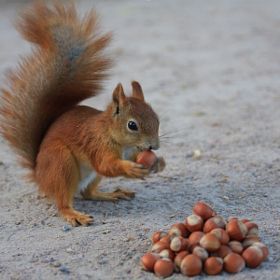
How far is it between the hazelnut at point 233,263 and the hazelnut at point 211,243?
50 millimetres

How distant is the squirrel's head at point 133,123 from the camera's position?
2.82 meters

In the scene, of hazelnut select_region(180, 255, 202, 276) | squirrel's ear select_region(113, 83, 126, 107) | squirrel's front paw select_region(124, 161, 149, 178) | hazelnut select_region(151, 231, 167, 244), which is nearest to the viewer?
hazelnut select_region(180, 255, 202, 276)

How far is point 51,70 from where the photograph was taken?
10.3ft

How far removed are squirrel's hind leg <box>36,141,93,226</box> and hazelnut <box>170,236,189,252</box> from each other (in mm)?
629

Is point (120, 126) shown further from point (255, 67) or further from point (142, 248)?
point (255, 67)

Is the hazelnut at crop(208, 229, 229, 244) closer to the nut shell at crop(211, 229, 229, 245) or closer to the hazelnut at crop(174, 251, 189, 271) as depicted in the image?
the nut shell at crop(211, 229, 229, 245)

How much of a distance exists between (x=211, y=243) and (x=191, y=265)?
0.34ft

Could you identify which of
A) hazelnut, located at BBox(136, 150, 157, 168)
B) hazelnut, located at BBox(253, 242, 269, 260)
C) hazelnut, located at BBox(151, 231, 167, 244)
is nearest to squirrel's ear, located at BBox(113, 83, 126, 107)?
hazelnut, located at BBox(136, 150, 157, 168)

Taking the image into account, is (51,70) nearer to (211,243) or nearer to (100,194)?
(100,194)

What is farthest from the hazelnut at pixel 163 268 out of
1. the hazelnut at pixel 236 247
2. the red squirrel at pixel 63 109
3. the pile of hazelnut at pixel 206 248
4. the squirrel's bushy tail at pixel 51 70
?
the squirrel's bushy tail at pixel 51 70

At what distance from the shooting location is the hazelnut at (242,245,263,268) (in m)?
2.34

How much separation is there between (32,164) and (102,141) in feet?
1.51

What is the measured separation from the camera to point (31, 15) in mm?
3104

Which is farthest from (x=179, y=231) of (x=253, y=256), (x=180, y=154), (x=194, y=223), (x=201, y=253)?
(x=180, y=154)
